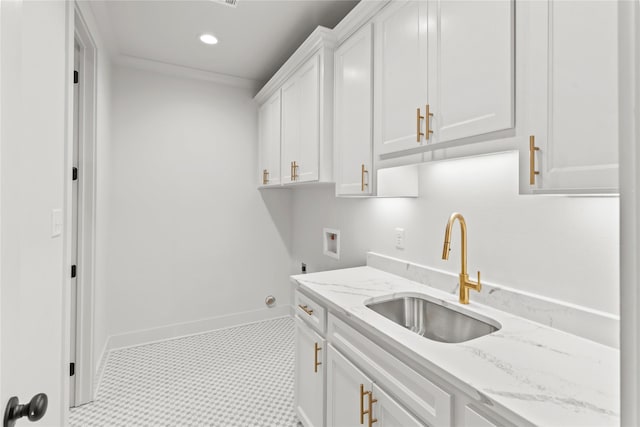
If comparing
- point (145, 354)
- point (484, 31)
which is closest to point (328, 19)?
point (484, 31)

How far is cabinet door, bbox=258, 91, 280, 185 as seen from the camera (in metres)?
2.97

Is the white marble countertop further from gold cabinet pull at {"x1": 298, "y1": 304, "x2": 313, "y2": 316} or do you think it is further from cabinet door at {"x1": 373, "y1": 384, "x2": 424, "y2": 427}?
gold cabinet pull at {"x1": 298, "y1": 304, "x2": 313, "y2": 316}

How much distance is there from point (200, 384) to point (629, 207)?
2602 millimetres

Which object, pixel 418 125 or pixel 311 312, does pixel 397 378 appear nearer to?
pixel 311 312

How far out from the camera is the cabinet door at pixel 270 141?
117 inches

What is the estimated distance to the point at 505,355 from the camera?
0.99m

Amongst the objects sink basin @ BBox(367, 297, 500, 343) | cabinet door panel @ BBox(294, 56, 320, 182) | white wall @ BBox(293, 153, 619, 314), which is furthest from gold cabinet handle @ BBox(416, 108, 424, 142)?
cabinet door panel @ BBox(294, 56, 320, 182)

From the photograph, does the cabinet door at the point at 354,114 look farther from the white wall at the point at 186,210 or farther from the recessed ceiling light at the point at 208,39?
the white wall at the point at 186,210

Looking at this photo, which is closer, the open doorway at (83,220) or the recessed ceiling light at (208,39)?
the open doorway at (83,220)

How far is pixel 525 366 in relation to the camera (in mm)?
923

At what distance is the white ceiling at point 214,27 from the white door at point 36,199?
0.85 metres

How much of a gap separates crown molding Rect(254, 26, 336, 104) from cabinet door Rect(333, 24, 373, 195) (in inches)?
4.1

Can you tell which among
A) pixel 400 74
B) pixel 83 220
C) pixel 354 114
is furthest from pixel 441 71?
pixel 83 220

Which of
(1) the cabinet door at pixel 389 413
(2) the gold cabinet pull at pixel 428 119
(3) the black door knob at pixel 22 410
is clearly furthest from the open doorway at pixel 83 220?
(2) the gold cabinet pull at pixel 428 119
